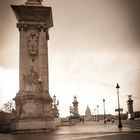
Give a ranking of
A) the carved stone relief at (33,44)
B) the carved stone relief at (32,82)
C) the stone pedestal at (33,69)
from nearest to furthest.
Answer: the stone pedestal at (33,69) < the carved stone relief at (32,82) < the carved stone relief at (33,44)

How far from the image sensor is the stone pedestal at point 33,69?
42062 millimetres

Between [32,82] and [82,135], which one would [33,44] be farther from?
[82,135]

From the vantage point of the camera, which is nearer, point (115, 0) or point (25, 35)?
point (115, 0)

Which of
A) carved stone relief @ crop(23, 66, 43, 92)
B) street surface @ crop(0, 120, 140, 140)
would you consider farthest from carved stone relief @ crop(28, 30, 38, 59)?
street surface @ crop(0, 120, 140, 140)

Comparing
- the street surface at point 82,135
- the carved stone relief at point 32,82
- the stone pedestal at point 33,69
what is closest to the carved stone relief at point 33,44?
the stone pedestal at point 33,69

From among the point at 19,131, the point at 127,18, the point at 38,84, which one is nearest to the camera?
the point at 127,18

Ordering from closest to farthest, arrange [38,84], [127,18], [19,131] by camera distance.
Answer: [127,18], [19,131], [38,84]

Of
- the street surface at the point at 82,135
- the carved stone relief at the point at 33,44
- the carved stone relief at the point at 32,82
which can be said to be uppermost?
the carved stone relief at the point at 33,44

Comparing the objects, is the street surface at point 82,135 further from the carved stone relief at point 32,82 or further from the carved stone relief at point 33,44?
the carved stone relief at point 33,44

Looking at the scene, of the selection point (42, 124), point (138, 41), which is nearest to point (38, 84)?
point (42, 124)

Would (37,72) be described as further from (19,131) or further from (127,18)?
(127,18)

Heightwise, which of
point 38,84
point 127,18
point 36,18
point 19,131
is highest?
point 36,18

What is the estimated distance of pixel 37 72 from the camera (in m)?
44.5

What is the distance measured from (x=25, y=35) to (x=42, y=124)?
10899mm
